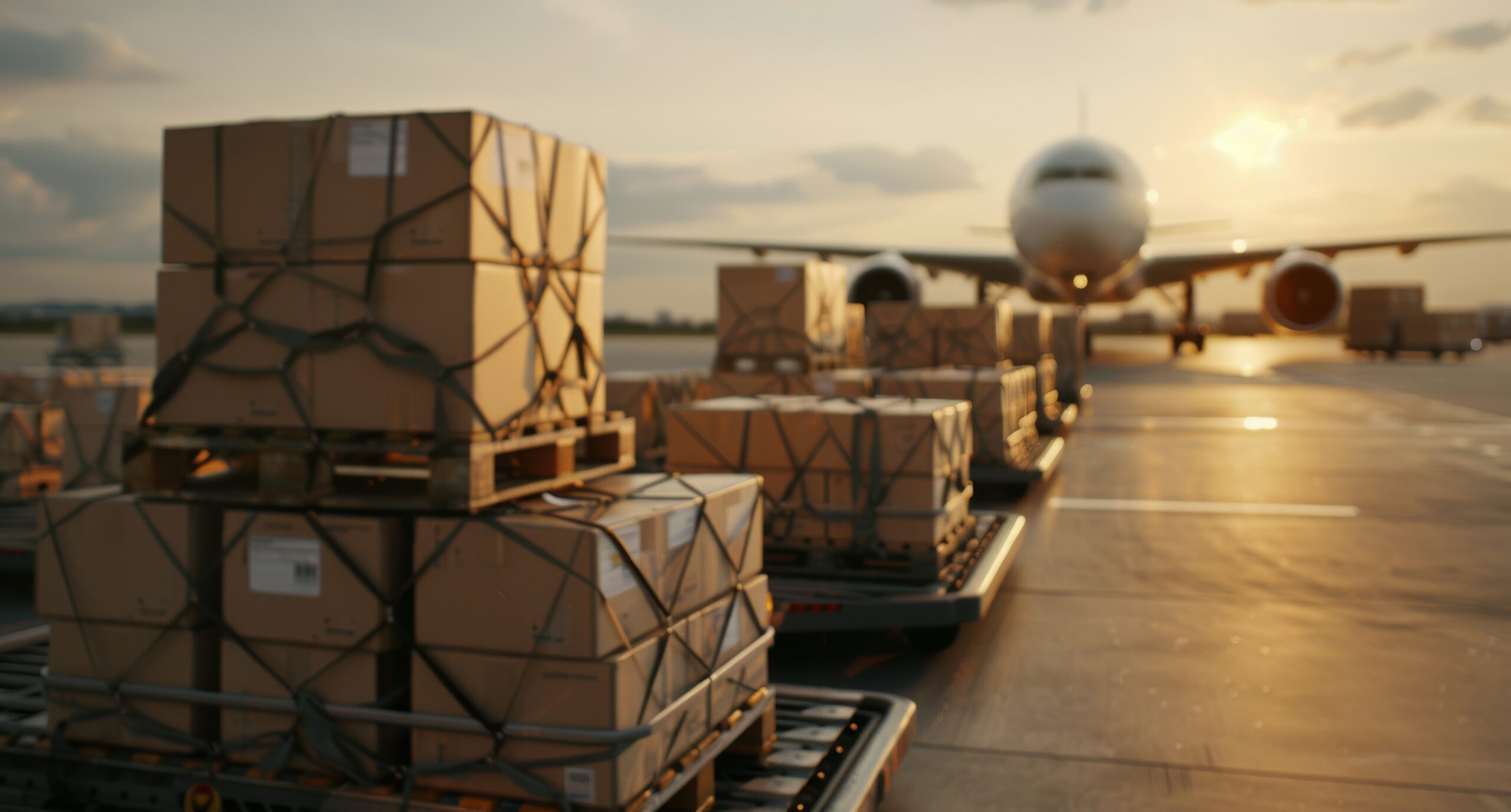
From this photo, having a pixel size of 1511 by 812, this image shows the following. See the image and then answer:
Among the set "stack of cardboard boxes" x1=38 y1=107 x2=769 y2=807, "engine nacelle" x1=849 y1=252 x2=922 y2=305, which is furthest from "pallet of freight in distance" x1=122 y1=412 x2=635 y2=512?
"engine nacelle" x1=849 y1=252 x2=922 y2=305

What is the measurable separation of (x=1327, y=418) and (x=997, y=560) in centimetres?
1447

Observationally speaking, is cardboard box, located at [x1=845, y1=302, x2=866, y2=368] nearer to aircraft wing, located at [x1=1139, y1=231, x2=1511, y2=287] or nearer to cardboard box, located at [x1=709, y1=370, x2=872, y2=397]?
cardboard box, located at [x1=709, y1=370, x2=872, y2=397]

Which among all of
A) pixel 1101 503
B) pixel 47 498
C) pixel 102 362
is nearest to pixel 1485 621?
pixel 1101 503

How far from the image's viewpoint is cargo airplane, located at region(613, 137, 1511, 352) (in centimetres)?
2147

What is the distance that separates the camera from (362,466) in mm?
3350

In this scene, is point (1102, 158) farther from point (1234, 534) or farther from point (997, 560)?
Result: point (997, 560)

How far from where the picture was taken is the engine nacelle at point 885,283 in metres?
20.1

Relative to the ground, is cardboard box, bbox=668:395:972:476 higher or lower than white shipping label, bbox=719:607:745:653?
higher

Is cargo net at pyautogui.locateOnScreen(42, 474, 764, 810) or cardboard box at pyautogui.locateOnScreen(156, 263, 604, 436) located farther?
cardboard box at pyautogui.locateOnScreen(156, 263, 604, 436)

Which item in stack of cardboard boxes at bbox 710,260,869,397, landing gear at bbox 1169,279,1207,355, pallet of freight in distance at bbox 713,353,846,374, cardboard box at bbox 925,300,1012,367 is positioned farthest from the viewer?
landing gear at bbox 1169,279,1207,355

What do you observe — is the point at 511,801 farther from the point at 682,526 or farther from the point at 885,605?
the point at 885,605

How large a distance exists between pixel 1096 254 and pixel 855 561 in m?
18.3

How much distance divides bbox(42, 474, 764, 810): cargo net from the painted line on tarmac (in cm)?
734

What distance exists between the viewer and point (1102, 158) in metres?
22.4
